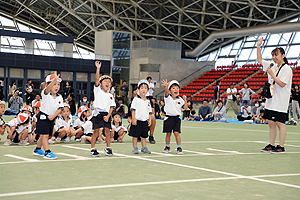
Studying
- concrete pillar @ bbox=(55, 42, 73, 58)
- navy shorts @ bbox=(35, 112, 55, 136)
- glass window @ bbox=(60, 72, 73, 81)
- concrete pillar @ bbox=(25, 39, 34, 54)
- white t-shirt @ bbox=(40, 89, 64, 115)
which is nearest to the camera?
navy shorts @ bbox=(35, 112, 55, 136)

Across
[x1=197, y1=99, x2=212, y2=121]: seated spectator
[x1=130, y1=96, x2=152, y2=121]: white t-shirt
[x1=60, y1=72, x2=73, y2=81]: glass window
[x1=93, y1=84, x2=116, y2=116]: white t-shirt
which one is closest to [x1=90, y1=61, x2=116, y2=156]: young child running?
[x1=93, y1=84, x2=116, y2=116]: white t-shirt

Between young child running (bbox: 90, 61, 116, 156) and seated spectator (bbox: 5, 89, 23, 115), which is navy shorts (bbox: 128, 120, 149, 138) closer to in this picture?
young child running (bbox: 90, 61, 116, 156)

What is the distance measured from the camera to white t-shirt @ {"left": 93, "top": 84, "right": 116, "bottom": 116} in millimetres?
8844

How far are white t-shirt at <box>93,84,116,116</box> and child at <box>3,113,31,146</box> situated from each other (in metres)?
2.23

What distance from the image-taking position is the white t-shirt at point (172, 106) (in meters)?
9.38

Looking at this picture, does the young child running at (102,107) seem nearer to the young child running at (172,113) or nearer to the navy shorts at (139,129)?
the navy shorts at (139,129)

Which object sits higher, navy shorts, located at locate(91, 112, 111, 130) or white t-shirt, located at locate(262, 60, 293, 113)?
white t-shirt, located at locate(262, 60, 293, 113)

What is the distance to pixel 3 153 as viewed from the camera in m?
8.55

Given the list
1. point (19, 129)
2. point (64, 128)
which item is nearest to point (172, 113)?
point (64, 128)

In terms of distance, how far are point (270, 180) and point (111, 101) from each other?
4064 millimetres

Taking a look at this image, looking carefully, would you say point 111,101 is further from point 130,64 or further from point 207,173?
point 130,64

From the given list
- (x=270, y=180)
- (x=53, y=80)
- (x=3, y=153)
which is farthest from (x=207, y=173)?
(x=3, y=153)

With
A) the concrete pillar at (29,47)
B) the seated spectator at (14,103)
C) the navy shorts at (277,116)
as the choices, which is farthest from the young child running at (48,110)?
the concrete pillar at (29,47)

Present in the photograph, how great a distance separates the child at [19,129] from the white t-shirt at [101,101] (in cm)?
223
